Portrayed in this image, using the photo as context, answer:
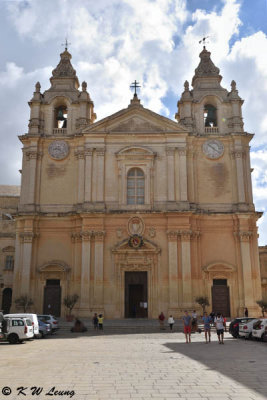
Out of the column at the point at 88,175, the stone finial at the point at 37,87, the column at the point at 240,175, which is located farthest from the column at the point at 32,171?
the column at the point at 240,175

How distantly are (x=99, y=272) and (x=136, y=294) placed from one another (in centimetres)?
319

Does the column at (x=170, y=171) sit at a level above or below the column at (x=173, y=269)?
above

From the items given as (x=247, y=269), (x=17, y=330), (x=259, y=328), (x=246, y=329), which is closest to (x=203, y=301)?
(x=247, y=269)

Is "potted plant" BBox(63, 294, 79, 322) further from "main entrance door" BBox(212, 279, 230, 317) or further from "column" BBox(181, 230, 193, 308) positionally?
"main entrance door" BBox(212, 279, 230, 317)

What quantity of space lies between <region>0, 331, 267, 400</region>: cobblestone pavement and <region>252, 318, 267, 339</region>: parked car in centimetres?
164

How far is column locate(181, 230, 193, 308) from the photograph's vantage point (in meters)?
27.9

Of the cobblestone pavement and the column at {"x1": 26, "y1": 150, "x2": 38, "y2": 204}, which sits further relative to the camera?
the column at {"x1": 26, "y1": 150, "x2": 38, "y2": 204}

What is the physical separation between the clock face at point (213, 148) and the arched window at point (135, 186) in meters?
5.48

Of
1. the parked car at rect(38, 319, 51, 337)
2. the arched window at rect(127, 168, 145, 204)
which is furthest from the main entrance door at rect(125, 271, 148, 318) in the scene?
the parked car at rect(38, 319, 51, 337)

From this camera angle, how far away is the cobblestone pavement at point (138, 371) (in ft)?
26.7

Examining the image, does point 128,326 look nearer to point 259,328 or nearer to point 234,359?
point 259,328

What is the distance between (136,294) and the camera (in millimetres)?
29094

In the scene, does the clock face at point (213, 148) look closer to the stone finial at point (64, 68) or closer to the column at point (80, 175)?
the column at point (80, 175)

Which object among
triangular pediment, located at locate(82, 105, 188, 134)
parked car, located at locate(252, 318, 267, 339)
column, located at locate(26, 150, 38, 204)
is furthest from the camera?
triangular pediment, located at locate(82, 105, 188, 134)
